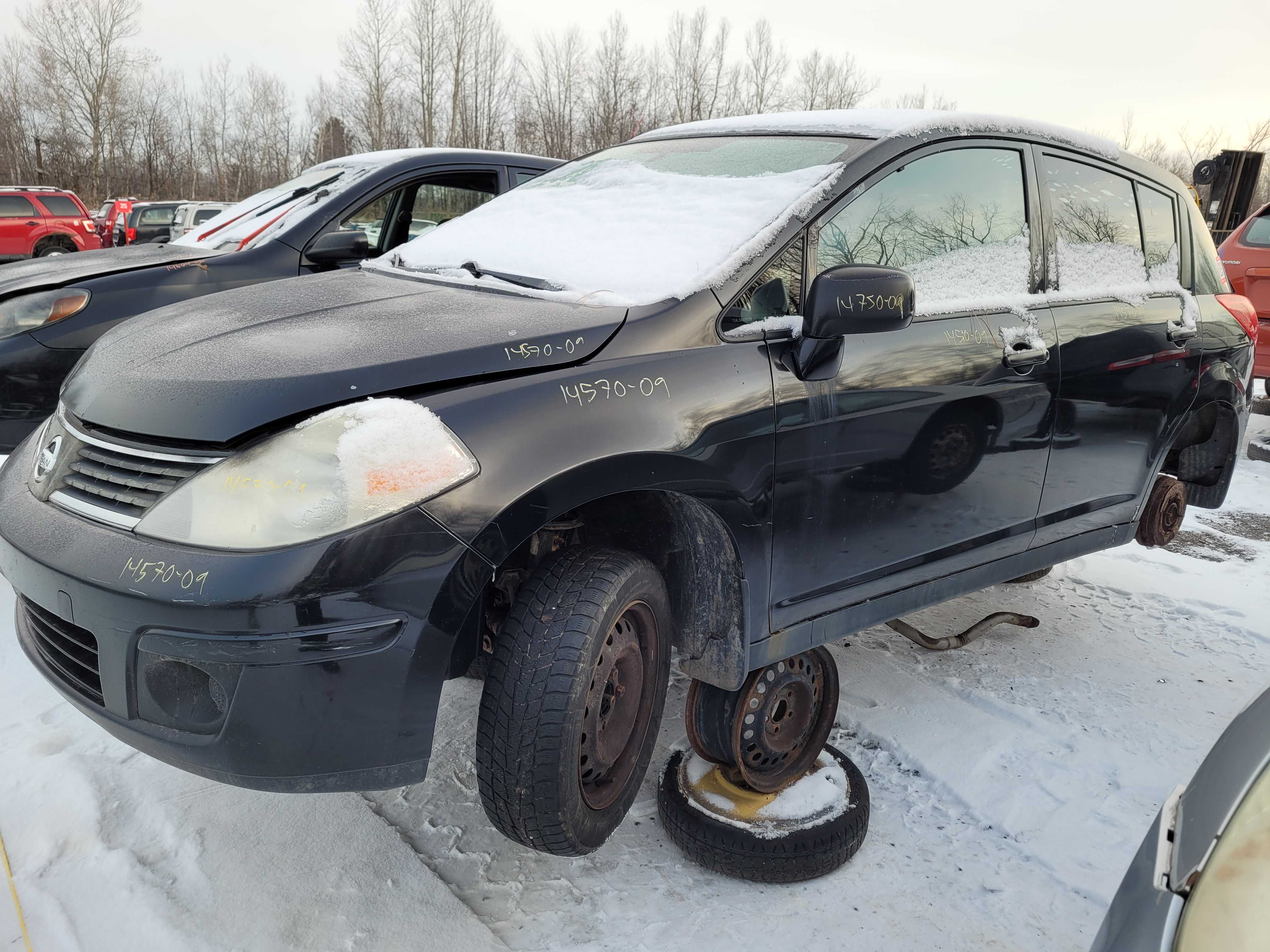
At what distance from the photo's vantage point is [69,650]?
5.66 ft

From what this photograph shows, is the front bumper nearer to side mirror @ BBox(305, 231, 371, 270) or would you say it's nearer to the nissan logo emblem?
the nissan logo emblem

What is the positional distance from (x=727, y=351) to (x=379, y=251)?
3.42 m

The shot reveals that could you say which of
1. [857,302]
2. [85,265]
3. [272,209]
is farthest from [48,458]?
[272,209]

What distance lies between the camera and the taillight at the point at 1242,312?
351 cm

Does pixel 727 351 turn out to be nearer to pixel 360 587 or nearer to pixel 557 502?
pixel 557 502

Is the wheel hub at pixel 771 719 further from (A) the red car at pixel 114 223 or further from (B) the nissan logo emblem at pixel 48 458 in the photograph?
(A) the red car at pixel 114 223

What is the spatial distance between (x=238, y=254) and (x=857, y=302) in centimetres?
346

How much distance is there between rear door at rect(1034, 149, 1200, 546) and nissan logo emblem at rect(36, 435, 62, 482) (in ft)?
8.58

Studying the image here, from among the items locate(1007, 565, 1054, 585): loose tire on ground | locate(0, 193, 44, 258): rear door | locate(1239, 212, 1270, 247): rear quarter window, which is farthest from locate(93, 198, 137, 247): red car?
locate(1007, 565, 1054, 585): loose tire on ground

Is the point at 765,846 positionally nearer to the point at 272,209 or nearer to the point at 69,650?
the point at 69,650

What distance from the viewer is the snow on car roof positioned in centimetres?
249

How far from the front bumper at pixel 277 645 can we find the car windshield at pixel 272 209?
3.35m

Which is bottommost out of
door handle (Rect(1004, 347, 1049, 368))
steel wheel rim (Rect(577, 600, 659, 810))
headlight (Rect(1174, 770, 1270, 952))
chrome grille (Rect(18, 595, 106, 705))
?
steel wheel rim (Rect(577, 600, 659, 810))

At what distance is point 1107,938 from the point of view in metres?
1.18
